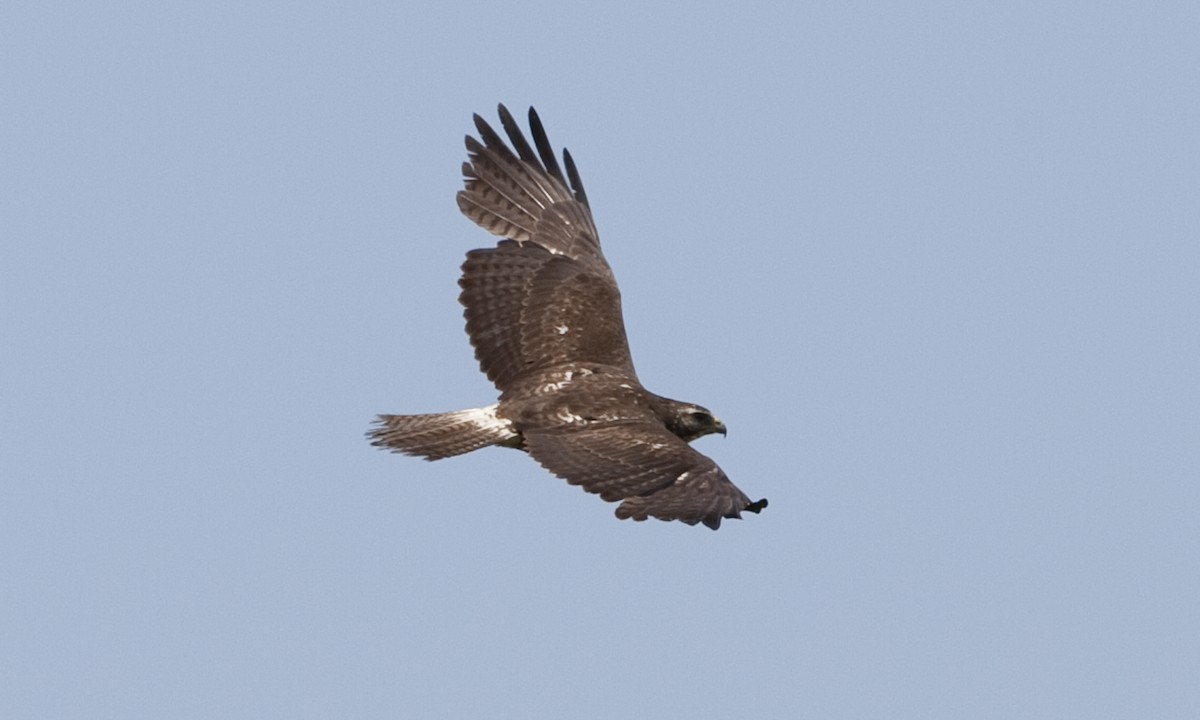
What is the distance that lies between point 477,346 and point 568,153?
8.00ft

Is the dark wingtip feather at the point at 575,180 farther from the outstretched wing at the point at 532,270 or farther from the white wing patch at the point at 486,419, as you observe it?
the white wing patch at the point at 486,419

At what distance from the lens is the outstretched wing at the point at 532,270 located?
54.0ft

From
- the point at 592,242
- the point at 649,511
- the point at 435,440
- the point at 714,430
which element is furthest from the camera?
the point at 592,242

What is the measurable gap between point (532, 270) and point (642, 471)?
3384 mm

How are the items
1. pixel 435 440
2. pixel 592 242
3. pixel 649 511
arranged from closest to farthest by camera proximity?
pixel 649 511 < pixel 435 440 < pixel 592 242

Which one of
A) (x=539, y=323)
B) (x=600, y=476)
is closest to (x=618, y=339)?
(x=539, y=323)

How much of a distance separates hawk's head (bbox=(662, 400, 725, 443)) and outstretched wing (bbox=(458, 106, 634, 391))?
2.31 ft

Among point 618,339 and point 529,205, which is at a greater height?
point 529,205

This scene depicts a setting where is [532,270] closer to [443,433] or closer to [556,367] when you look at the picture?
[556,367]

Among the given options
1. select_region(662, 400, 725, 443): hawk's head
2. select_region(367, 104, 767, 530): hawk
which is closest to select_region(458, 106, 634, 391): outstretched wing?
select_region(367, 104, 767, 530): hawk

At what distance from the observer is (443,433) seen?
15.2 meters

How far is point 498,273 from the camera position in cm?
1689

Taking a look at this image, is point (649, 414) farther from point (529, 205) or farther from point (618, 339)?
point (529, 205)

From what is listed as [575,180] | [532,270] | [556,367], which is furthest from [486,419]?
[575,180]
